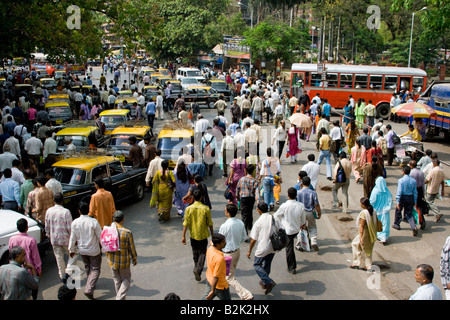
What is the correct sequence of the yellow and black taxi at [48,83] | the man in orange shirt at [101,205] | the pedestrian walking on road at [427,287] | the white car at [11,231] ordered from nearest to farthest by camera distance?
1. the pedestrian walking on road at [427,287]
2. the white car at [11,231]
3. the man in orange shirt at [101,205]
4. the yellow and black taxi at [48,83]

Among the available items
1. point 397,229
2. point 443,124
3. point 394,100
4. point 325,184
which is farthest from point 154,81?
point 397,229

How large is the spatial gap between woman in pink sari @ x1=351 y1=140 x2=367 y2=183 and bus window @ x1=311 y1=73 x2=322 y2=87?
46.5 feet

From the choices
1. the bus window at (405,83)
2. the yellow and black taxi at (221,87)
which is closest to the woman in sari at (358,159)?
the bus window at (405,83)

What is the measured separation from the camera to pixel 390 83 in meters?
26.8

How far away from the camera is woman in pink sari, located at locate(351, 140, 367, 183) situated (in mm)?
13516

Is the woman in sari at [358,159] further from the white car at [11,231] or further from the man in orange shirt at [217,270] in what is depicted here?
the white car at [11,231]

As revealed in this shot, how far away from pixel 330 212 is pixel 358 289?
4.05m

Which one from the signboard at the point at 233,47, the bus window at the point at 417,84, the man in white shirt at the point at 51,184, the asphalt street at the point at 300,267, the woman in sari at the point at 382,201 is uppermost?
the signboard at the point at 233,47

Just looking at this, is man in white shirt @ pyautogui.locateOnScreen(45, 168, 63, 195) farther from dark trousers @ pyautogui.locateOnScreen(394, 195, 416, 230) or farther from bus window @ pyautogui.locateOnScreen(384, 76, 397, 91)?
bus window @ pyautogui.locateOnScreen(384, 76, 397, 91)

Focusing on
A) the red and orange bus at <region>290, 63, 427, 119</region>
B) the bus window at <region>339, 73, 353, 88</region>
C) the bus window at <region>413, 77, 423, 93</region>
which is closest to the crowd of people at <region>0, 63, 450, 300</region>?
the red and orange bus at <region>290, 63, 427, 119</region>

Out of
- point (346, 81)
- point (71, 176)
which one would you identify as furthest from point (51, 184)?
point (346, 81)

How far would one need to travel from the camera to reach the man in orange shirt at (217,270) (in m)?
6.31

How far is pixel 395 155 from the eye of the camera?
1647 centimetres

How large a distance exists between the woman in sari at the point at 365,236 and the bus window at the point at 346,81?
19681mm
